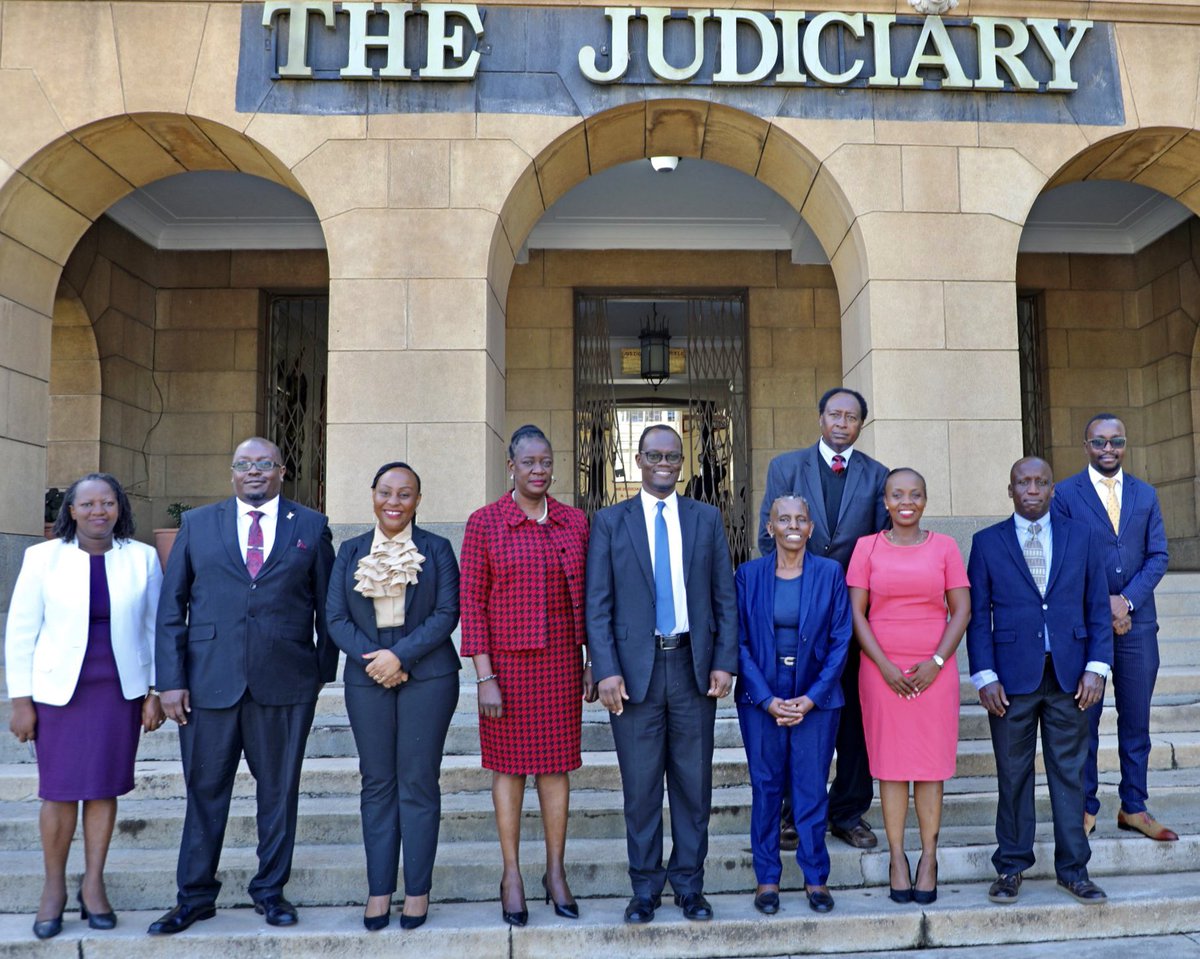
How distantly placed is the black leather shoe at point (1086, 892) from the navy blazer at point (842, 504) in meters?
1.60

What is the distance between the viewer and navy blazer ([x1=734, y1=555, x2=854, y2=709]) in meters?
4.20

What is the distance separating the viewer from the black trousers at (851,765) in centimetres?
464

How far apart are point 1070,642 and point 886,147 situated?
4.48 meters

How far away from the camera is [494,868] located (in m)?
4.46

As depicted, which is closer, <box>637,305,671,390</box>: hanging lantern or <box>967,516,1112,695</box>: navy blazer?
<box>967,516,1112,695</box>: navy blazer

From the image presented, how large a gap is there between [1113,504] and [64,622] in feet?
15.4

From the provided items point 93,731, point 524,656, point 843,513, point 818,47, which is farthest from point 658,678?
point 818,47

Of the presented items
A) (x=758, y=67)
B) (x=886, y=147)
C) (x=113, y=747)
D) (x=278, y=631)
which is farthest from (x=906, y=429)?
(x=113, y=747)

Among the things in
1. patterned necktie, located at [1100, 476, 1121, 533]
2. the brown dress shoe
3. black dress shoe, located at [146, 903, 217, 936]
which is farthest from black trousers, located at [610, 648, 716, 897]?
patterned necktie, located at [1100, 476, 1121, 533]

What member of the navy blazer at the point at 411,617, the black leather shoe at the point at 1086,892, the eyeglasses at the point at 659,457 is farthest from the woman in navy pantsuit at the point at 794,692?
the navy blazer at the point at 411,617

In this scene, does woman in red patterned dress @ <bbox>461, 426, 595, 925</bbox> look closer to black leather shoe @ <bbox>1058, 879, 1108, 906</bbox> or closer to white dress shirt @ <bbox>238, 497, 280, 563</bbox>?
white dress shirt @ <bbox>238, 497, 280, 563</bbox>

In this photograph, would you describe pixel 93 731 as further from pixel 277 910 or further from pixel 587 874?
pixel 587 874

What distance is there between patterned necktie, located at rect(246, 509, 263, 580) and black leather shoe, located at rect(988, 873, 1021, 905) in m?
3.31

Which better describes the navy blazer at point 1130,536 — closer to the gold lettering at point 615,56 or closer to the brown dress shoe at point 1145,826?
the brown dress shoe at point 1145,826
